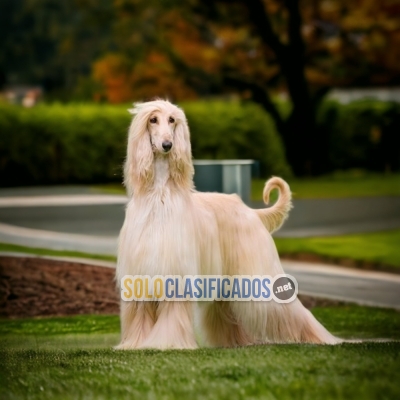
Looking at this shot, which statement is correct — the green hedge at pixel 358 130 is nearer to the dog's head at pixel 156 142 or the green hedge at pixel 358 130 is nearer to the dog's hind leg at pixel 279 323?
the dog's hind leg at pixel 279 323

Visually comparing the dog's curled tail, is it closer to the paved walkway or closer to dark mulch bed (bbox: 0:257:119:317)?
the paved walkway

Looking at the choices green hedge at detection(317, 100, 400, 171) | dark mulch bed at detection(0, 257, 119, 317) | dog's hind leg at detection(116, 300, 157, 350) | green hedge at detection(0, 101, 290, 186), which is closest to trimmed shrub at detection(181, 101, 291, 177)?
green hedge at detection(0, 101, 290, 186)

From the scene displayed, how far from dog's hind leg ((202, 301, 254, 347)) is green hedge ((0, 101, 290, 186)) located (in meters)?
14.8

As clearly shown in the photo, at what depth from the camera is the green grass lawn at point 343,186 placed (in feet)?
75.5

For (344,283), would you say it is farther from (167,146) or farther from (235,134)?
(235,134)

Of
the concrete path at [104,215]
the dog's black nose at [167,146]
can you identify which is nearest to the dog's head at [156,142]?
the dog's black nose at [167,146]

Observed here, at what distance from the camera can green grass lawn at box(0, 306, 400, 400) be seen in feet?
17.4

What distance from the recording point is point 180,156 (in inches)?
258

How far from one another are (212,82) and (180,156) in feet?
76.3

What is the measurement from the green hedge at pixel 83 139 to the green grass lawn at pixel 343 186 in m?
1.46

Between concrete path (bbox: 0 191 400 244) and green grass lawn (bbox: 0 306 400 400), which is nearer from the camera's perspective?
green grass lawn (bbox: 0 306 400 400)

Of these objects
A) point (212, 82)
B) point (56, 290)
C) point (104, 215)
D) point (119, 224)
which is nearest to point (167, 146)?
point (56, 290)

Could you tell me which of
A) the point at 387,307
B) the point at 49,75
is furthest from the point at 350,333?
the point at 49,75

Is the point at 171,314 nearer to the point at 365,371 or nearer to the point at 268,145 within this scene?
the point at 365,371
